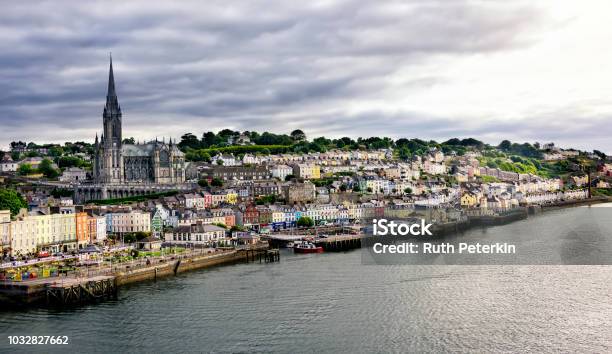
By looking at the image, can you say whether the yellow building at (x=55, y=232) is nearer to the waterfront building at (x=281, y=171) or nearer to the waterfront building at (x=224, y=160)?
the waterfront building at (x=281, y=171)

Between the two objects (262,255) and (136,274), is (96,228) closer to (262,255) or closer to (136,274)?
(262,255)

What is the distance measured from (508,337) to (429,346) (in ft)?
6.69

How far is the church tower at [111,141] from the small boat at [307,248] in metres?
33.1

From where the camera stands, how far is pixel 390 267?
28.5 m

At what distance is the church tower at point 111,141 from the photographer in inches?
2581

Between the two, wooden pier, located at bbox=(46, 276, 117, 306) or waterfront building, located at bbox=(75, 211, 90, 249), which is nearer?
wooden pier, located at bbox=(46, 276, 117, 306)

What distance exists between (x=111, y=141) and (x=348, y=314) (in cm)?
5038

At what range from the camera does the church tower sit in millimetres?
65562

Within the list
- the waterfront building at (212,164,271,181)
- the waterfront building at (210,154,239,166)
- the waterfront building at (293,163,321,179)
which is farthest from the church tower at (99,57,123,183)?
the waterfront building at (293,163,321,179)

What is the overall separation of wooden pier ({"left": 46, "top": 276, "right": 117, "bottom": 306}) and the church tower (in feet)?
140

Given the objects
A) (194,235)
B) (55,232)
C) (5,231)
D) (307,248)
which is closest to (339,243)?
(307,248)

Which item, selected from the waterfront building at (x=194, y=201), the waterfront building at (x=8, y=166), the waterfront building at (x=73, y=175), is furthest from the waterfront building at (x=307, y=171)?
the waterfront building at (x=8, y=166)

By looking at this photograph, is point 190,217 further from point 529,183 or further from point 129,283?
point 529,183

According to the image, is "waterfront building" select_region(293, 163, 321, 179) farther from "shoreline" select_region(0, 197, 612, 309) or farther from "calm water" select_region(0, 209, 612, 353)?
"calm water" select_region(0, 209, 612, 353)
